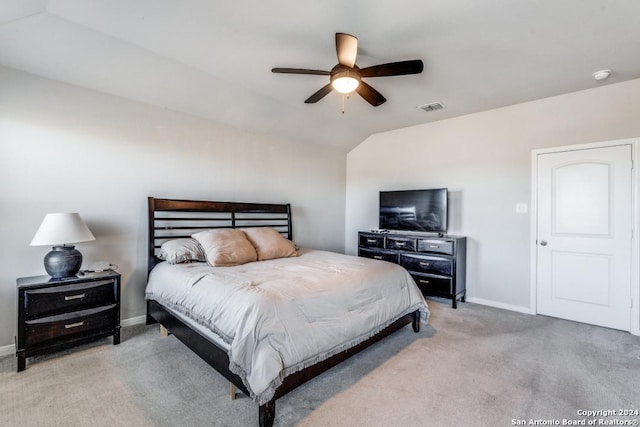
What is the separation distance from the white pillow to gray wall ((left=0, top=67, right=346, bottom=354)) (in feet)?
1.74

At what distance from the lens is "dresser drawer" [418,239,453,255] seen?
4.02 metres

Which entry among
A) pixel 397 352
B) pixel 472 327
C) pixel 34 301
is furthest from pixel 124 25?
pixel 472 327

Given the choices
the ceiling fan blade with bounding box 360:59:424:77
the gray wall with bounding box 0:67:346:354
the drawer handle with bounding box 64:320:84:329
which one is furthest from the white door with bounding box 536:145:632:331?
the drawer handle with bounding box 64:320:84:329

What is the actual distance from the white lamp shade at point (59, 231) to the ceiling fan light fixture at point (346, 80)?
2.52 meters

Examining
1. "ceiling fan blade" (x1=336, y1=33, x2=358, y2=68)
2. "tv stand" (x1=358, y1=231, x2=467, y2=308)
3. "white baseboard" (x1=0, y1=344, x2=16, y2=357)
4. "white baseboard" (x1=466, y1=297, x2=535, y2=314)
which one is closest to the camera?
"ceiling fan blade" (x1=336, y1=33, x2=358, y2=68)

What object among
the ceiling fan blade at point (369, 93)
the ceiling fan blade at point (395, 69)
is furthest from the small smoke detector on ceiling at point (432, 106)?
the ceiling fan blade at point (395, 69)

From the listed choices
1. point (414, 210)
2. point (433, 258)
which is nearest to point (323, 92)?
point (414, 210)

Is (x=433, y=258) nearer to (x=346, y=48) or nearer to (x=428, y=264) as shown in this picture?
(x=428, y=264)

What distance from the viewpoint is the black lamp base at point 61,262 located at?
257 cm

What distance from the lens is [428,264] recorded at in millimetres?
4180

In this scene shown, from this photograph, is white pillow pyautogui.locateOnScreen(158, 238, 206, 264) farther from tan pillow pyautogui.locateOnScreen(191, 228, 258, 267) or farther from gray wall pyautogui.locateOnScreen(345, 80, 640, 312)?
gray wall pyautogui.locateOnScreen(345, 80, 640, 312)

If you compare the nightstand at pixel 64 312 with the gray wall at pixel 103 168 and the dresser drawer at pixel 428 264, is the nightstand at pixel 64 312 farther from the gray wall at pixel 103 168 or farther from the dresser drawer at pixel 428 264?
the dresser drawer at pixel 428 264

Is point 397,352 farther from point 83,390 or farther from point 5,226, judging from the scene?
point 5,226

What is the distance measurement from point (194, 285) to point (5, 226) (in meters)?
1.76
